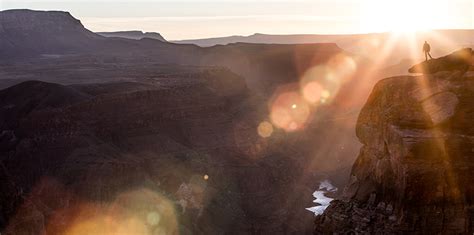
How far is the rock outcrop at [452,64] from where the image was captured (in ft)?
93.2

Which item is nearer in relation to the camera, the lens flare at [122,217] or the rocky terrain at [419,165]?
the rocky terrain at [419,165]

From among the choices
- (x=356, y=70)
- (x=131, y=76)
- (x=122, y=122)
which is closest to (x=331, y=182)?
(x=122, y=122)

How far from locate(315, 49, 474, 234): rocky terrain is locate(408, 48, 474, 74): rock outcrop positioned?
0.19ft

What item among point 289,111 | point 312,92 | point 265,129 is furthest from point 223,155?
point 312,92

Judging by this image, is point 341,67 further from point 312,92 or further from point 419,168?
point 419,168

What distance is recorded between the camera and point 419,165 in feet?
84.3

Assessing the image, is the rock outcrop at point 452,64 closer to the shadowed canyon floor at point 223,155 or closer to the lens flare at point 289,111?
the shadowed canyon floor at point 223,155

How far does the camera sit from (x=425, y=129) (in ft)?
86.5

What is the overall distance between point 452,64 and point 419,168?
255 inches

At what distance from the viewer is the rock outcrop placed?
1118 inches

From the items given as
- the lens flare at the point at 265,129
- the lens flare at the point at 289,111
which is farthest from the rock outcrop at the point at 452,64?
the lens flare at the point at 289,111

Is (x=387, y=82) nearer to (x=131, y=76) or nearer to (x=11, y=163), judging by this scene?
(x=11, y=163)

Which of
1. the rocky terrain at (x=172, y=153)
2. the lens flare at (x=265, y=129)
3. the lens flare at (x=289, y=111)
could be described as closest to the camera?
the rocky terrain at (x=172, y=153)

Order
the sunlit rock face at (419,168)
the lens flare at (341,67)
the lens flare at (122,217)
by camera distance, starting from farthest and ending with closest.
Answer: the lens flare at (341,67) < the lens flare at (122,217) < the sunlit rock face at (419,168)
